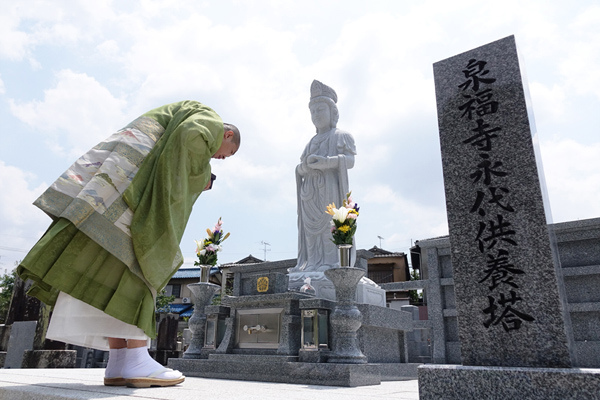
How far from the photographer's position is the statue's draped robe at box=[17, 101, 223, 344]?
7.13 feet

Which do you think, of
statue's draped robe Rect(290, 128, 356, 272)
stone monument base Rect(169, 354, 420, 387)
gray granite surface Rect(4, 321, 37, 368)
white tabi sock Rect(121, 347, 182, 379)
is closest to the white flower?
stone monument base Rect(169, 354, 420, 387)

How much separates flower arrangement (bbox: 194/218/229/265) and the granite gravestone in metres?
4.20

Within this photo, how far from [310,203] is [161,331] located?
18.0 feet

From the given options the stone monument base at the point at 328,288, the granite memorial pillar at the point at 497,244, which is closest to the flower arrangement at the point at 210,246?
the stone monument base at the point at 328,288

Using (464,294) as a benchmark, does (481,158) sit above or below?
above

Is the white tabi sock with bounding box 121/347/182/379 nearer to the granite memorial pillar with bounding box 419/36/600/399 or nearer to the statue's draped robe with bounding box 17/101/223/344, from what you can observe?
the statue's draped robe with bounding box 17/101/223/344

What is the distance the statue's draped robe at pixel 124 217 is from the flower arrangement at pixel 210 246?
3611 millimetres

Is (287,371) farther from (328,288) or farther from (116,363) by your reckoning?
(116,363)

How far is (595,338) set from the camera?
7348mm

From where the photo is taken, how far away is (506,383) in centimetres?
199

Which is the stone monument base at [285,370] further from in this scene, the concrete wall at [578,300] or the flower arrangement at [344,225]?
the concrete wall at [578,300]

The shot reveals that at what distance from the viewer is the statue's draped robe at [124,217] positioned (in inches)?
85.6

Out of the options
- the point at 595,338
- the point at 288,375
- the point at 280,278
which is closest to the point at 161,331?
the point at 280,278

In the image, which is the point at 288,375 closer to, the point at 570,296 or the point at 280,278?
the point at 280,278
